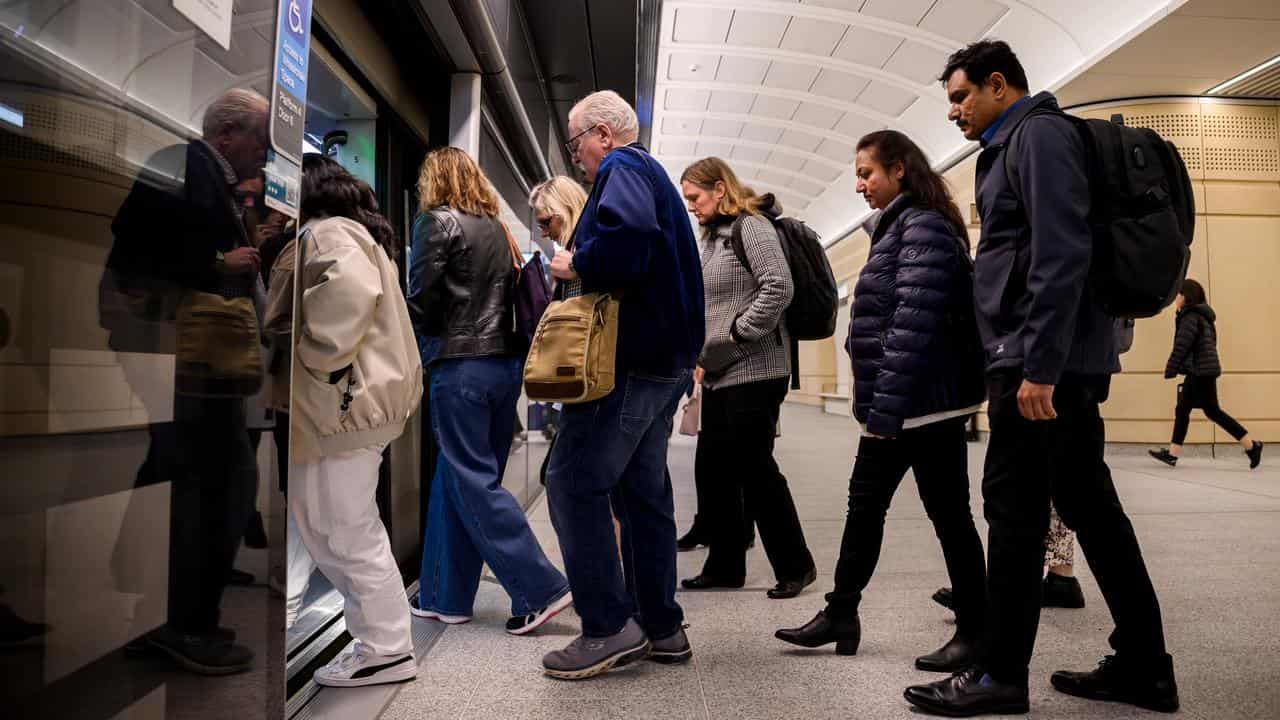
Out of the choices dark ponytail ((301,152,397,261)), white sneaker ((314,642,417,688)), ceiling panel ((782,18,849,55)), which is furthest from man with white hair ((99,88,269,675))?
ceiling panel ((782,18,849,55))

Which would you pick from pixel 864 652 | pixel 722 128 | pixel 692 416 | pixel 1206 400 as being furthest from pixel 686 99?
pixel 864 652

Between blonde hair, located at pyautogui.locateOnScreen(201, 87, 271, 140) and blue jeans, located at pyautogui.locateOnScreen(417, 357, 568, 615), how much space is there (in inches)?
57.5

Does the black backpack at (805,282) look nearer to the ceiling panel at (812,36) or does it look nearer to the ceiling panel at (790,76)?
the ceiling panel at (812,36)

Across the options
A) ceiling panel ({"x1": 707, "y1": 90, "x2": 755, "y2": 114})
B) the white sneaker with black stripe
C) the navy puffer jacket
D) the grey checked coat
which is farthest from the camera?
ceiling panel ({"x1": 707, "y1": 90, "x2": 755, "y2": 114})

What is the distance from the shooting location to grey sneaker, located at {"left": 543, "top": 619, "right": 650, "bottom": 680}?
91.4 inches

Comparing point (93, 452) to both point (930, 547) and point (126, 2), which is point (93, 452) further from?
point (930, 547)

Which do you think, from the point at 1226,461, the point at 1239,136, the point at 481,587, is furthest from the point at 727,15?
the point at 481,587

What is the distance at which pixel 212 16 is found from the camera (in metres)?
1.33

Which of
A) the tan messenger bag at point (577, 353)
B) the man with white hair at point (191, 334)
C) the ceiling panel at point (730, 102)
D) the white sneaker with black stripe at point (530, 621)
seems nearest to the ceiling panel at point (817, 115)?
the ceiling panel at point (730, 102)

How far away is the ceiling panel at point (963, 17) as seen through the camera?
946cm

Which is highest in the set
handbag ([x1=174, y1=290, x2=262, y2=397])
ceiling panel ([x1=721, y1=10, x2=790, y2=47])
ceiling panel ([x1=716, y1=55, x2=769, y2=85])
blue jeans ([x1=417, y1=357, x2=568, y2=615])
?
ceiling panel ([x1=721, y1=10, x2=790, y2=47])

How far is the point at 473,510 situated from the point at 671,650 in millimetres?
845

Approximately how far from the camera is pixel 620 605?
7.78 ft

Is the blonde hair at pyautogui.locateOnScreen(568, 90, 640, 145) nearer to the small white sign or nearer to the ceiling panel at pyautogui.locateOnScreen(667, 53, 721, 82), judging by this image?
the small white sign
